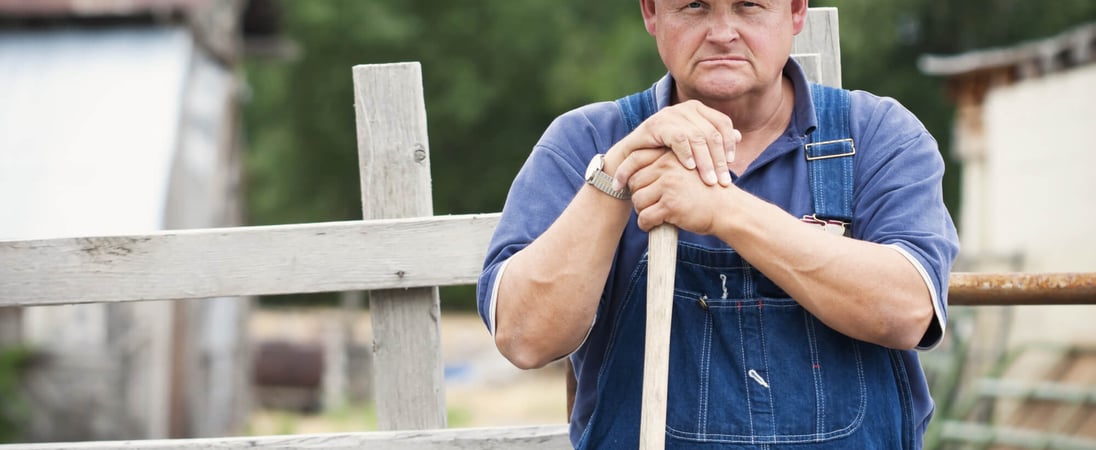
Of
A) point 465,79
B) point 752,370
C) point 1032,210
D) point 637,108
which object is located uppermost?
point 465,79

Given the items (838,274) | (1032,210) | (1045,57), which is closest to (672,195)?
(838,274)

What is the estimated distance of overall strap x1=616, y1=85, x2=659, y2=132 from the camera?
234 cm

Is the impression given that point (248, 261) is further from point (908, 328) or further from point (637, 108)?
point (908, 328)

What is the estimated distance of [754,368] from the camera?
2098 millimetres

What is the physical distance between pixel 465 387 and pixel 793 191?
16813 millimetres

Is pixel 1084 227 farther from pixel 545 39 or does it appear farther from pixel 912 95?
pixel 545 39

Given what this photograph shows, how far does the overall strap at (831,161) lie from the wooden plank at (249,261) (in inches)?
29.0

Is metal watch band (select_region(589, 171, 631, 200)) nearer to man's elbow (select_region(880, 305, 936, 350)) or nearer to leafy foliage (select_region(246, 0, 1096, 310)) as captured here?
man's elbow (select_region(880, 305, 936, 350))

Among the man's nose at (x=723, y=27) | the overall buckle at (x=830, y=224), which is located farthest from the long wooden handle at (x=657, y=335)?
the man's nose at (x=723, y=27)

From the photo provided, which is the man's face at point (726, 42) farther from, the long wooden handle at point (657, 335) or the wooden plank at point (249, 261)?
the wooden plank at point (249, 261)

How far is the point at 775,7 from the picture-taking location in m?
2.20

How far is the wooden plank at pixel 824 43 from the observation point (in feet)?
9.12

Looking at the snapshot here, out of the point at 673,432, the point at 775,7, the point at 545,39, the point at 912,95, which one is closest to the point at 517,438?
the point at 673,432

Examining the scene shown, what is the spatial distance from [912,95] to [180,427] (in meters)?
16.5
